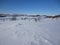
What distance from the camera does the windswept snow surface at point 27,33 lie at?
3.10 feet

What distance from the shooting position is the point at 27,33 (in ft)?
3.24

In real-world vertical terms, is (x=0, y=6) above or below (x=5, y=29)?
above

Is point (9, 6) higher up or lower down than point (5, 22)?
higher up

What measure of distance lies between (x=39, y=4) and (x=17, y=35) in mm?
351

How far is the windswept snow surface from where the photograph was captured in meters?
0.94

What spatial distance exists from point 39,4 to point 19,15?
0.70 ft

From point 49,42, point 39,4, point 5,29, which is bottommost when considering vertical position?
point 49,42

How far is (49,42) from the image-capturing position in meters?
0.95

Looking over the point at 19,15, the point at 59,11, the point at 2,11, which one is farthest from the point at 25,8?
the point at 59,11

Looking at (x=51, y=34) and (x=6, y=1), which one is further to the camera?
(x=51, y=34)

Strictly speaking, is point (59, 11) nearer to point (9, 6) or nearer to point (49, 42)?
point (49, 42)

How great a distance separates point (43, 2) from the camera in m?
1.01

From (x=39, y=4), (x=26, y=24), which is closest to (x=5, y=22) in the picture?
(x=26, y=24)

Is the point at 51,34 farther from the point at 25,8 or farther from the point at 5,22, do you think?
the point at 5,22
